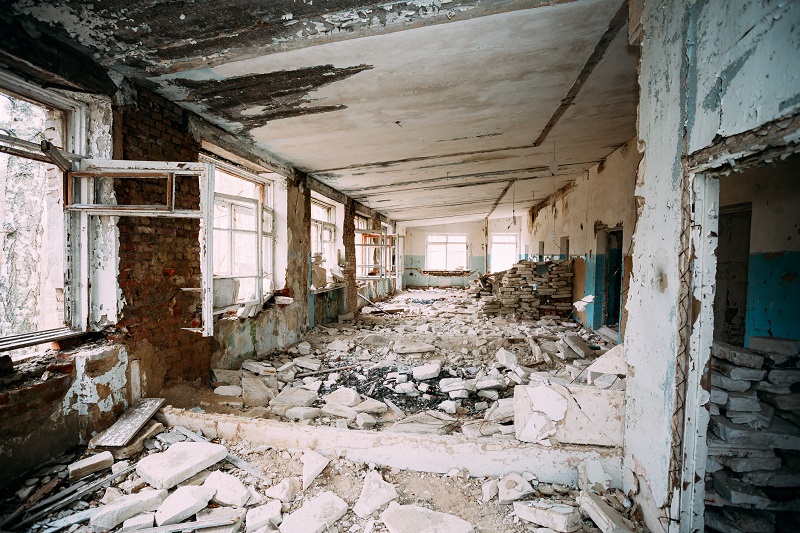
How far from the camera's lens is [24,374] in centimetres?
253

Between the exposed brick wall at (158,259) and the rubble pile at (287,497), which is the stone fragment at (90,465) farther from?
the exposed brick wall at (158,259)

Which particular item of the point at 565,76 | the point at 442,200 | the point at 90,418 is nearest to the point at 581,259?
the point at 442,200

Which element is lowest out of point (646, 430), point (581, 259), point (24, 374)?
point (646, 430)

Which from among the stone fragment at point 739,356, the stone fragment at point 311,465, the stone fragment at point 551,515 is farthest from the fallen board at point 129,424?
the stone fragment at point 739,356

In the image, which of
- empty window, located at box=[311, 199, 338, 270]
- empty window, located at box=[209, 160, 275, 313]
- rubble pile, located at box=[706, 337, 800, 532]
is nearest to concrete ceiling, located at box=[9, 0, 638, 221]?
empty window, located at box=[209, 160, 275, 313]

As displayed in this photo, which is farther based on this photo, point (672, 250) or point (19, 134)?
point (19, 134)

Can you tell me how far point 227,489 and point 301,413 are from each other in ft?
4.05

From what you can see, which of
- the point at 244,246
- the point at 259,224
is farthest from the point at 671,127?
the point at 244,246

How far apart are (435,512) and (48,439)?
2.79 meters

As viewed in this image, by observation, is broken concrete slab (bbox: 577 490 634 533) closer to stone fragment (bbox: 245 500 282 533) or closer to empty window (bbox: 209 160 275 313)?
stone fragment (bbox: 245 500 282 533)

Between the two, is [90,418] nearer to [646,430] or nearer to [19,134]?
[19,134]

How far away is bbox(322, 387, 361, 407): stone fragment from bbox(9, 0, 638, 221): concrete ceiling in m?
3.08

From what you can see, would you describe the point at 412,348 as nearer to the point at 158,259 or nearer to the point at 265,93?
the point at 158,259

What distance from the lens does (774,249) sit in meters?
3.09
